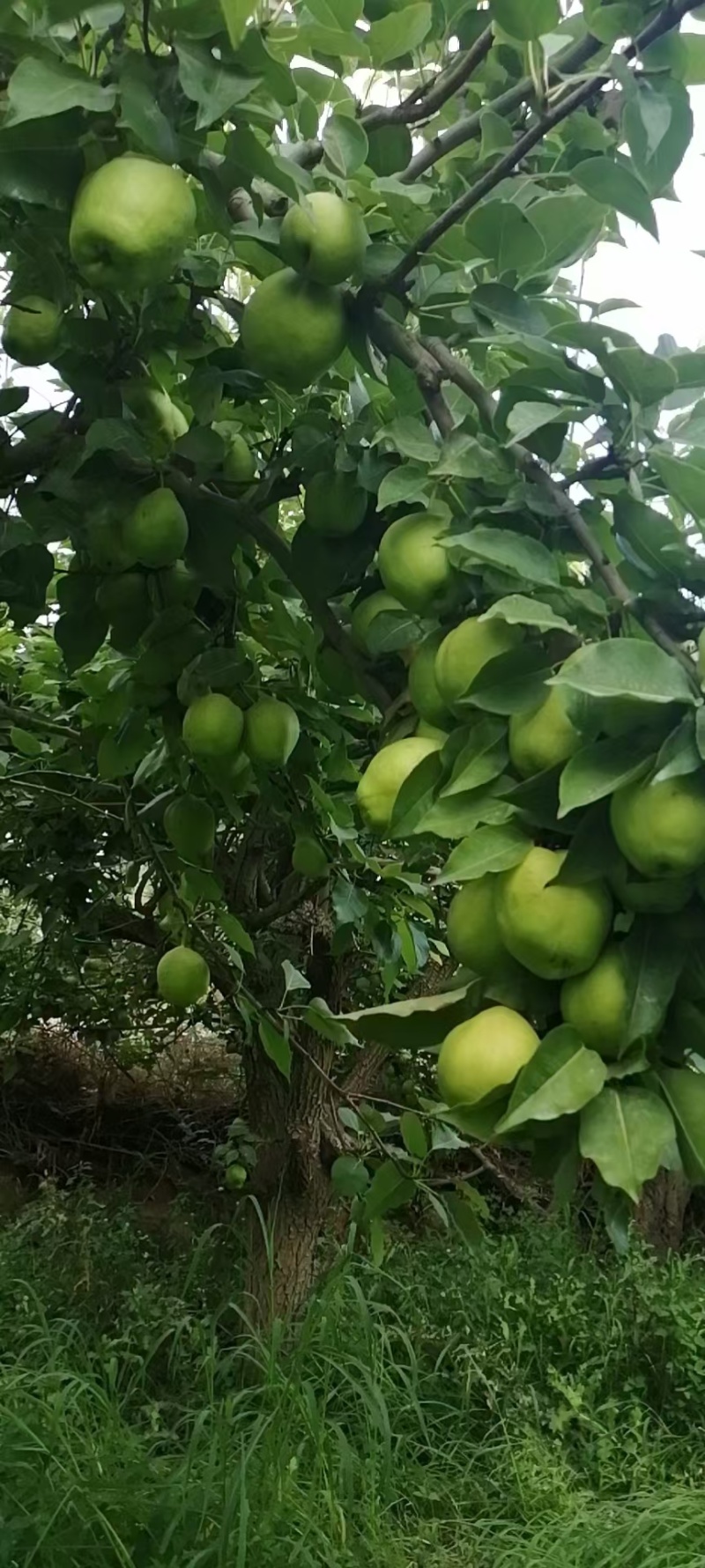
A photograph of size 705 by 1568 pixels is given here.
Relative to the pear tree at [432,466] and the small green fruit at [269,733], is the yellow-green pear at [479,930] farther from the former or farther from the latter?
the small green fruit at [269,733]

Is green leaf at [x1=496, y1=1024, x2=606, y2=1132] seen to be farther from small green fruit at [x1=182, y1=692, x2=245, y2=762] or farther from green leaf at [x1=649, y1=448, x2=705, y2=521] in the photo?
small green fruit at [x1=182, y1=692, x2=245, y2=762]

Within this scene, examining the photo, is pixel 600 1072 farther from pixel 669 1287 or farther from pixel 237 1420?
pixel 669 1287

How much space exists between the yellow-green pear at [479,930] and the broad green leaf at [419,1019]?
0.06 feet

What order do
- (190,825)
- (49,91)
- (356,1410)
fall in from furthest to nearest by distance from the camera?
(356,1410) → (190,825) → (49,91)

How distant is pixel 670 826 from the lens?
57cm

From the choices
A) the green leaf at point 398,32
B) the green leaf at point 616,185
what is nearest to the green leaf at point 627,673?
the green leaf at point 616,185

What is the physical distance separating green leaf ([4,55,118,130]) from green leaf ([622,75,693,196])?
0.91 ft

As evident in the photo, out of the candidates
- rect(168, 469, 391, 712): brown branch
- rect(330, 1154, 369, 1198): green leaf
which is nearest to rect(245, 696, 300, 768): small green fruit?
rect(168, 469, 391, 712): brown branch

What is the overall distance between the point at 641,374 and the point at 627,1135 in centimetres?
40

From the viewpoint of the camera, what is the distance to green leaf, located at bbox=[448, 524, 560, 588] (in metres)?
0.66

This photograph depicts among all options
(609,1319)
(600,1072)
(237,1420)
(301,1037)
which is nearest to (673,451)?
(600,1072)

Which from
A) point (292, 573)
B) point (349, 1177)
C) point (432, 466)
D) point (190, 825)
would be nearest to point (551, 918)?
point (432, 466)

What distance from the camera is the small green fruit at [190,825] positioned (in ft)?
4.58

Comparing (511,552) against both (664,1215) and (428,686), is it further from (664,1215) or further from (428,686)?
(664,1215)
